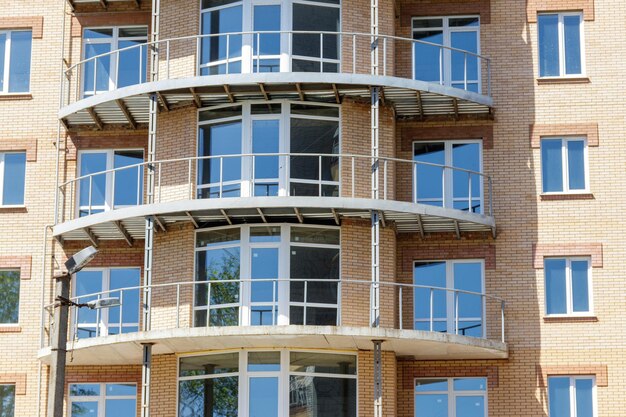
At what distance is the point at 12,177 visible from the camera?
117ft

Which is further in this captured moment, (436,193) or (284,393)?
(436,193)

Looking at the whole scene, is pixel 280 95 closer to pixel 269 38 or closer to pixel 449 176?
pixel 269 38

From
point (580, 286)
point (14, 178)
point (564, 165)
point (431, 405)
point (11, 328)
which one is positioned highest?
point (564, 165)

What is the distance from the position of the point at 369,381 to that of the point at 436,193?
4.79m

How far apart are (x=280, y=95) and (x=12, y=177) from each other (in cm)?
673

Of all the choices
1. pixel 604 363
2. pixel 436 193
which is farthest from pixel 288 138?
pixel 604 363

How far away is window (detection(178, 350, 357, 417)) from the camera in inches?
1249

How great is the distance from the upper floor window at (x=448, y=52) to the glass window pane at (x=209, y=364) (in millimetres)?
7738

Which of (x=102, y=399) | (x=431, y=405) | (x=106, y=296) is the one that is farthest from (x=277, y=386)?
(x=106, y=296)

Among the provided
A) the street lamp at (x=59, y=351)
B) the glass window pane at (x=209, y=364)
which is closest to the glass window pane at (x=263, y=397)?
the glass window pane at (x=209, y=364)

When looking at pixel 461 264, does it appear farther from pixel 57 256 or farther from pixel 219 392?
pixel 57 256

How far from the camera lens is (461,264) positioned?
34156mm

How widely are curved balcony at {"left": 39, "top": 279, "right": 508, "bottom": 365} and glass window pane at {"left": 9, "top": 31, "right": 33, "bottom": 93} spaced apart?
5425 mm

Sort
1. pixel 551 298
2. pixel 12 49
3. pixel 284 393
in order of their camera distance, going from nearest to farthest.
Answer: pixel 284 393 < pixel 551 298 < pixel 12 49
